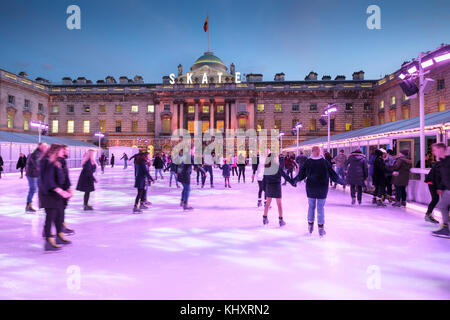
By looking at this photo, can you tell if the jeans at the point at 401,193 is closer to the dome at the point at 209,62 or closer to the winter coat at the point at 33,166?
the winter coat at the point at 33,166

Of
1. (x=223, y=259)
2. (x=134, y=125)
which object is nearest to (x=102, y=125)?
(x=134, y=125)

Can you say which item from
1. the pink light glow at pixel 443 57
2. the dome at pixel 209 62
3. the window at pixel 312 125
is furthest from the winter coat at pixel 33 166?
the dome at pixel 209 62

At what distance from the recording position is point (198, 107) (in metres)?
50.7

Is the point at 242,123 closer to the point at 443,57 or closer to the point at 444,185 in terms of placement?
the point at 443,57

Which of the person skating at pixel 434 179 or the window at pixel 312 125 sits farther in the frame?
the window at pixel 312 125

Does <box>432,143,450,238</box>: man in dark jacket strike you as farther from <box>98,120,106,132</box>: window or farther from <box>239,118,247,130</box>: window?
<box>98,120,106,132</box>: window

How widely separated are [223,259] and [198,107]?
48383mm

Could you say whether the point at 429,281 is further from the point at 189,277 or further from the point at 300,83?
the point at 300,83

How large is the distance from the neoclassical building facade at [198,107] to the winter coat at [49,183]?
44554 mm

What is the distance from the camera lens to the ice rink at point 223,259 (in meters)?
2.97

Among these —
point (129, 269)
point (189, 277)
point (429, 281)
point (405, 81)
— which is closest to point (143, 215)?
point (129, 269)

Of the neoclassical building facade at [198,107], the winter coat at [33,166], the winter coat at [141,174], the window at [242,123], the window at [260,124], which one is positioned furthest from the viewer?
the window at [242,123]

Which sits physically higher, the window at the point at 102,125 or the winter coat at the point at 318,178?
the window at the point at 102,125
